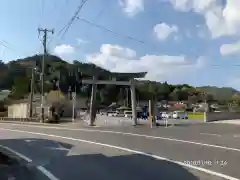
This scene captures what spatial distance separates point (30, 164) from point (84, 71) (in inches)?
1239

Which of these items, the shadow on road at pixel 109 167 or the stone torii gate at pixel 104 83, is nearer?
the shadow on road at pixel 109 167

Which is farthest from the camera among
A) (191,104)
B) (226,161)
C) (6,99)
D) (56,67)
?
(191,104)

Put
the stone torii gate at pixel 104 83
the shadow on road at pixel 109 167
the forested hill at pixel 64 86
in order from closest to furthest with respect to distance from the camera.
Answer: the shadow on road at pixel 109 167 < the stone torii gate at pixel 104 83 < the forested hill at pixel 64 86

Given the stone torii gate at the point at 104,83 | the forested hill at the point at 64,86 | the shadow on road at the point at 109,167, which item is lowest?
the shadow on road at the point at 109,167

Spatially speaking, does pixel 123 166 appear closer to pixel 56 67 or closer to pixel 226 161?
pixel 226 161

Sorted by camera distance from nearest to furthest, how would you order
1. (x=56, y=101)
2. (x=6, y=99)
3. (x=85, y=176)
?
(x=85, y=176) < (x=56, y=101) < (x=6, y=99)

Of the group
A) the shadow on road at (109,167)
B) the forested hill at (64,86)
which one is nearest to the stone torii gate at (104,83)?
the shadow on road at (109,167)

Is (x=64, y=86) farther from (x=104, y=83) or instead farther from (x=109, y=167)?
(x=109, y=167)

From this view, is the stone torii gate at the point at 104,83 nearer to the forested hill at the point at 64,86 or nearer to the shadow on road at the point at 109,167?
the shadow on road at the point at 109,167

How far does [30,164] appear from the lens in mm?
13719

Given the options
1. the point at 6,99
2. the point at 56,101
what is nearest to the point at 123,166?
the point at 56,101

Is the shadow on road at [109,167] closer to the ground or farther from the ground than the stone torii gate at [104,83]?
closer to the ground

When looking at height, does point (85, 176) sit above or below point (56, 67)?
below

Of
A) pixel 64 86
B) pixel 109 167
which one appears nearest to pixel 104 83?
pixel 109 167
